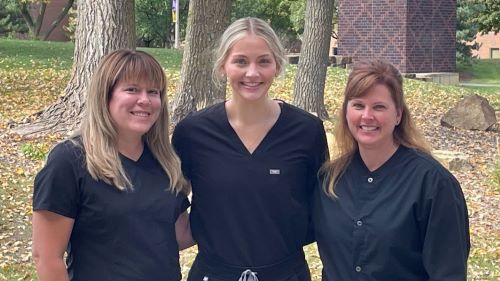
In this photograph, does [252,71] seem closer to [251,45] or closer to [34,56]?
[251,45]

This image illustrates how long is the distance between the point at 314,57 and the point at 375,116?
11654 mm

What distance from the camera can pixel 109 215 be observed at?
3041mm

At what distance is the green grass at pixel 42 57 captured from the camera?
18.8 metres

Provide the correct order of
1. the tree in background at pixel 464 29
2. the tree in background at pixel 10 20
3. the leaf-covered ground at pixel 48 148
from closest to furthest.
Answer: the leaf-covered ground at pixel 48 148 → the tree in background at pixel 464 29 → the tree in background at pixel 10 20

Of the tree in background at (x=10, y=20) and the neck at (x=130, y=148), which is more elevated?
the neck at (x=130, y=148)

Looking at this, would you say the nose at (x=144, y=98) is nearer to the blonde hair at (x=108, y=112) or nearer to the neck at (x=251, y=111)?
the blonde hair at (x=108, y=112)

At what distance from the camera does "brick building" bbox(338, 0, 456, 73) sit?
27359 mm

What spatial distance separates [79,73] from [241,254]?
815 cm

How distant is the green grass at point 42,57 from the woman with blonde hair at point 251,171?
15328mm

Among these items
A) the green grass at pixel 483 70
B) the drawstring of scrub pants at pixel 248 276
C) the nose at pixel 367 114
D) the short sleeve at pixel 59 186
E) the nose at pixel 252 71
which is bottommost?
the green grass at pixel 483 70

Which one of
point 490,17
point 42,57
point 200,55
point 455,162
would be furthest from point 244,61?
point 42,57

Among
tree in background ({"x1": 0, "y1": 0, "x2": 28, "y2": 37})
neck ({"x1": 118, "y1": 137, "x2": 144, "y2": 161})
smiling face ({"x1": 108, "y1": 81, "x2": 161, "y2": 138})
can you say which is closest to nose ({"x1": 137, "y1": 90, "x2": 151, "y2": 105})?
smiling face ({"x1": 108, "y1": 81, "x2": 161, "y2": 138})

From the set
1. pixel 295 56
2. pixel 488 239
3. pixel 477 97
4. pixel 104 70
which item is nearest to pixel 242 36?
pixel 104 70

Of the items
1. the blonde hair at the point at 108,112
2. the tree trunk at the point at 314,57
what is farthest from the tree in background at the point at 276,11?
the blonde hair at the point at 108,112
